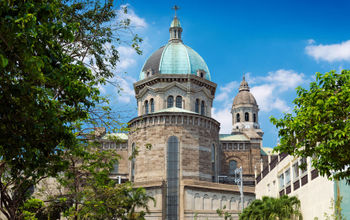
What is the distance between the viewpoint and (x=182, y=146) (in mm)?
51406

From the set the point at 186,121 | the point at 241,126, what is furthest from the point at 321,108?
the point at 241,126

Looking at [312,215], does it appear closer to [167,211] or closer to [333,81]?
[333,81]

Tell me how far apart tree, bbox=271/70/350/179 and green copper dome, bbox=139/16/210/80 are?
45.9 meters

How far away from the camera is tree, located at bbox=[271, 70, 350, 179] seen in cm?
1384

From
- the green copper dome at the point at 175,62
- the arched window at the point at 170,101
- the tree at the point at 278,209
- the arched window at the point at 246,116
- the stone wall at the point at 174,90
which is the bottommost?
the tree at the point at 278,209

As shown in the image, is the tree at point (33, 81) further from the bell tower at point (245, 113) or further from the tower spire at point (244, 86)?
the tower spire at point (244, 86)

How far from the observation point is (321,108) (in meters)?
14.3

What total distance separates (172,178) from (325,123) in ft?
119

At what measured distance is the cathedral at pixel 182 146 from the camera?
48.2 m

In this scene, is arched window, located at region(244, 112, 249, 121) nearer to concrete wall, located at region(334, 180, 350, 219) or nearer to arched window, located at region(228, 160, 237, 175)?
arched window, located at region(228, 160, 237, 175)

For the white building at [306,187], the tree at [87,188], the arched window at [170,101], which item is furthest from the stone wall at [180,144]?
the tree at [87,188]

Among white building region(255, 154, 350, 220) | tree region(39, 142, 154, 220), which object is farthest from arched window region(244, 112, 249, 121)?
tree region(39, 142, 154, 220)

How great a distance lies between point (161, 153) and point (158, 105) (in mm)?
9756

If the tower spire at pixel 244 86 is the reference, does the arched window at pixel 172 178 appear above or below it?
below
